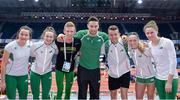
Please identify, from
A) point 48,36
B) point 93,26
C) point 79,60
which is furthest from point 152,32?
point 48,36

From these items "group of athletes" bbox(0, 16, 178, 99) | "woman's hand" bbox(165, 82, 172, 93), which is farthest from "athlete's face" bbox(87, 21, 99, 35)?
"woman's hand" bbox(165, 82, 172, 93)

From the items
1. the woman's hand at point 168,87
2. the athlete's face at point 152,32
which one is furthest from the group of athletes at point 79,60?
the woman's hand at point 168,87

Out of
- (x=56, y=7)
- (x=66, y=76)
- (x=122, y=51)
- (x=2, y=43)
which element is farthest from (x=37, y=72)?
(x=56, y=7)

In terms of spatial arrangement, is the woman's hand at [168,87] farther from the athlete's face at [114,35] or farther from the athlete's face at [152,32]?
the athlete's face at [114,35]

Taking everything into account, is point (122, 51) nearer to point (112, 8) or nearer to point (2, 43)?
point (2, 43)

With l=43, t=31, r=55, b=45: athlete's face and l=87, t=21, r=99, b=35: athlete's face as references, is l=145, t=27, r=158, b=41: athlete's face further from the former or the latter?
l=43, t=31, r=55, b=45: athlete's face

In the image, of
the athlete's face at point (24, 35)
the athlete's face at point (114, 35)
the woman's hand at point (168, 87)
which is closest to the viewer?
the woman's hand at point (168, 87)

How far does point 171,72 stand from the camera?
4383mm

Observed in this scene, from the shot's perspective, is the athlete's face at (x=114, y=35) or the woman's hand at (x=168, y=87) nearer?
the woman's hand at (x=168, y=87)

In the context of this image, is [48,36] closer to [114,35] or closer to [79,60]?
[79,60]

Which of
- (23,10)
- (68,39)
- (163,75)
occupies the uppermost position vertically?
(23,10)

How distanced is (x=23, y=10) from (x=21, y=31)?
22844 mm

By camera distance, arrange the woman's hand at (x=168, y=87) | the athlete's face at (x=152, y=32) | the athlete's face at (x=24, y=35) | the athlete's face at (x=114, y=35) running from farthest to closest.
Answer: the athlete's face at (x=114, y=35)
the athlete's face at (x=24, y=35)
the athlete's face at (x=152, y=32)
the woman's hand at (x=168, y=87)

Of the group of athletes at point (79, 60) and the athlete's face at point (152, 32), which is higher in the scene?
the athlete's face at point (152, 32)
